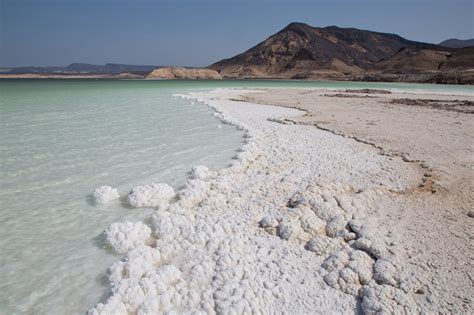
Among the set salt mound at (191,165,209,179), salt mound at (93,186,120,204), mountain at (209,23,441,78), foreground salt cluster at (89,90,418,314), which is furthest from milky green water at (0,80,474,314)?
mountain at (209,23,441,78)

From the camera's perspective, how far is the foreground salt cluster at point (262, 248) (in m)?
2.74

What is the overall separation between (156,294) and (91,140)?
7.03 meters

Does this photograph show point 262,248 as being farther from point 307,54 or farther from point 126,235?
point 307,54

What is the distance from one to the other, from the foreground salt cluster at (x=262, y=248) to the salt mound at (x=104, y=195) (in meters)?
A: 0.38

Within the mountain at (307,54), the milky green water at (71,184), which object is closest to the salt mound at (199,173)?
the milky green water at (71,184)

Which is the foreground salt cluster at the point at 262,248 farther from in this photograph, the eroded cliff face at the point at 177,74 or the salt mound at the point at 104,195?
the eroded cliff face at the point at 177,74

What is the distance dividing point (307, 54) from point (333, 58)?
14.7m

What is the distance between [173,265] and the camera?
316cm

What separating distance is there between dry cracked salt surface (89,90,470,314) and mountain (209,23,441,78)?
110 meters

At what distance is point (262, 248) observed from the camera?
11.4 ft

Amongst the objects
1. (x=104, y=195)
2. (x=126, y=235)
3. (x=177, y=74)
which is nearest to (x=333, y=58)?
(x=177, y=74)

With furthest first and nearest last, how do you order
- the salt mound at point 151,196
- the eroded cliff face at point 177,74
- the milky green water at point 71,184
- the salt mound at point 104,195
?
the eroded cliff face at point 177,74 < the salt mound at point 104,195 < the salt mound at point 151,196 < the milky green water at point 71,184

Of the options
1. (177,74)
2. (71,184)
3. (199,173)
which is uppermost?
(199,173)

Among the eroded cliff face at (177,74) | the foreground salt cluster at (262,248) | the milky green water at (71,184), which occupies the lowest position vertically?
the eroded cliff face at (177,74)
